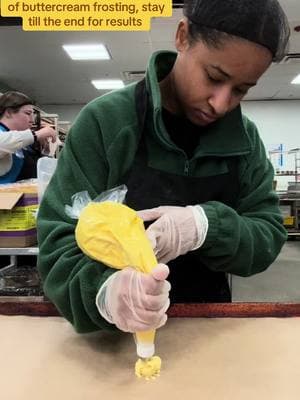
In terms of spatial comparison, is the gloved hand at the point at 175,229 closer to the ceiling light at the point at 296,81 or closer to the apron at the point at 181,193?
the apron at the point at 181,193

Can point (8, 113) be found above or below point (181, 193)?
above

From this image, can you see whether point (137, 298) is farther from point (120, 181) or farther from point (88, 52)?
→ point (88, 52)

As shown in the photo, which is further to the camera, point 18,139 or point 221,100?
point 18,139

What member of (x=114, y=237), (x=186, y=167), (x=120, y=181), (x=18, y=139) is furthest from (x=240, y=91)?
(x=18, y=139)

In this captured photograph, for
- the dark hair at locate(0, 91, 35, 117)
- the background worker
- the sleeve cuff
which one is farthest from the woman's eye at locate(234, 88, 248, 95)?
the dark hair at locate(0, 91, 35, 117)

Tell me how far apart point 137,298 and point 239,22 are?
0.50 metres

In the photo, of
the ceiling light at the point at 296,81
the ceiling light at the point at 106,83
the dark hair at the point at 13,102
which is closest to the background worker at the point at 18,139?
the dark hair at the point at 13,102

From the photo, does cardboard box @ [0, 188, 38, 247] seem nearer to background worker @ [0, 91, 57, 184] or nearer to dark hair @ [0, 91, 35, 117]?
background worker @ [0, 91, 57, 184]

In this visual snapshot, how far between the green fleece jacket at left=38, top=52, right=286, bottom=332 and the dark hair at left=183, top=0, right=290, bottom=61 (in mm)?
153

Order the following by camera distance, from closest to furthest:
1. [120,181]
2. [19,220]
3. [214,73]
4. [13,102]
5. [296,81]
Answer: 1. [214,73]
2. [120,181]
3. [19,220]
4. [13,102]
5. [296,81]

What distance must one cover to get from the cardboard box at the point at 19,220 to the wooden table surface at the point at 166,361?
1.14 m

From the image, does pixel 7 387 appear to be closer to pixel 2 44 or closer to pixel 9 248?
pixel 9 248

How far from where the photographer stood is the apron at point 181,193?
913 millimetres

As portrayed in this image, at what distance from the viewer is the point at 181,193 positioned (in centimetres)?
93
